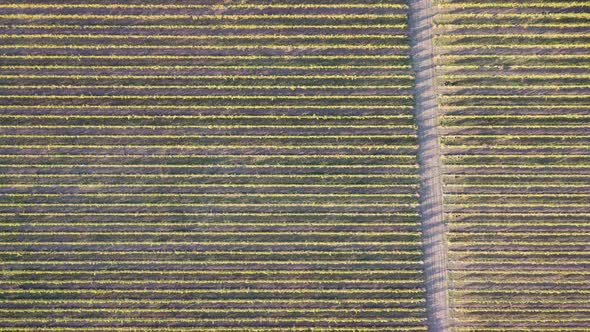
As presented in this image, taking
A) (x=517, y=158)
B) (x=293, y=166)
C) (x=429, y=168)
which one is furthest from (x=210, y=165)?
(x=517, y=158)

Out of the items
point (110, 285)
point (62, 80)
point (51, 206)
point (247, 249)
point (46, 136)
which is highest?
point (62, 80)

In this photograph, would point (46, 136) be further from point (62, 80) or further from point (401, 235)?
point (401, 235)

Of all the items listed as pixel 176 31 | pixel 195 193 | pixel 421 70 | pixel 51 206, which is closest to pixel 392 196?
pixel 421 70

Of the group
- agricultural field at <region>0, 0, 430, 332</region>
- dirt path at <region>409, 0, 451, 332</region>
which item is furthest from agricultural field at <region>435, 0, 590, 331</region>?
agricultural field at <region>0, 0, 430, 332</region>

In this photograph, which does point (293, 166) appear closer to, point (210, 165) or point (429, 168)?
point (210, 165)

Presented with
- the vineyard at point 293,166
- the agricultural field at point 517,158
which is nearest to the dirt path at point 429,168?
the vineyard at point 293,166

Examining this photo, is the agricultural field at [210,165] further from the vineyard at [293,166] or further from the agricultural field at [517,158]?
the agricultural field at [517,158]
